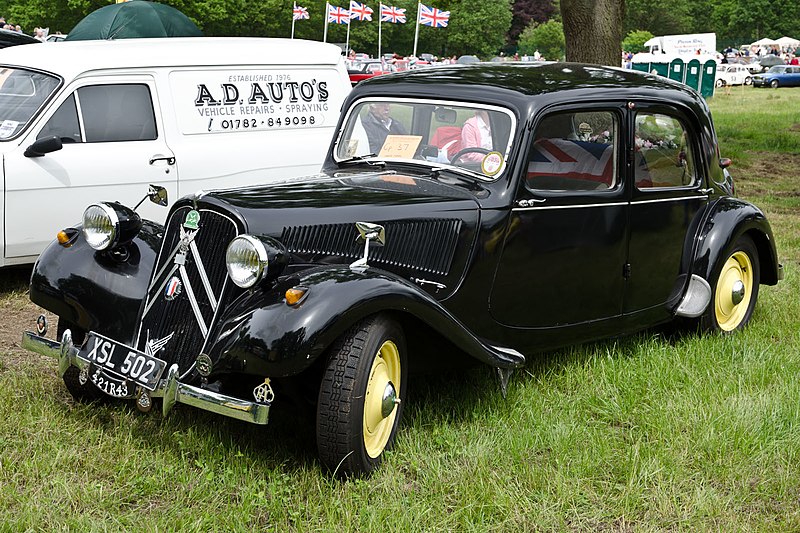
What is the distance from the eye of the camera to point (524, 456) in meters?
3.92

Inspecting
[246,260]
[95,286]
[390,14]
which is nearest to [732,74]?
[390,14]

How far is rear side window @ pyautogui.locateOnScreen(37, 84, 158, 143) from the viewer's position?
6.75 metres

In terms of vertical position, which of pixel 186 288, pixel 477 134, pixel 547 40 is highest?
pixel 547 40

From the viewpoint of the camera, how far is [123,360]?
12.1 ft

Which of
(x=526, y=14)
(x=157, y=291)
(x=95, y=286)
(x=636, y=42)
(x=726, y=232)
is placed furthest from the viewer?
(x=526, y=14)

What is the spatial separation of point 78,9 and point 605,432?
41.0 metres

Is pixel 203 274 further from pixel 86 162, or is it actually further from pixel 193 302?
pixel 86 162

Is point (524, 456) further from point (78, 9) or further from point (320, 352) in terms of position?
point (78, 9)

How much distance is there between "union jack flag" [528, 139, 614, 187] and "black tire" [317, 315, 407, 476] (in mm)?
1318

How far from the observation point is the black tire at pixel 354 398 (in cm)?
352

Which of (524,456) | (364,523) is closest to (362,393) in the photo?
(364,523)

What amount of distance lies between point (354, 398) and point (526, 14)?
85.4m

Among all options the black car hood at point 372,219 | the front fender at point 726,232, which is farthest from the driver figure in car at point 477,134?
the front fender at point 726,232

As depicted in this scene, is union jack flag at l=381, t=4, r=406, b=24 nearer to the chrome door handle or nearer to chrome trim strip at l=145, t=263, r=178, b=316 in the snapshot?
the chrome door handle
